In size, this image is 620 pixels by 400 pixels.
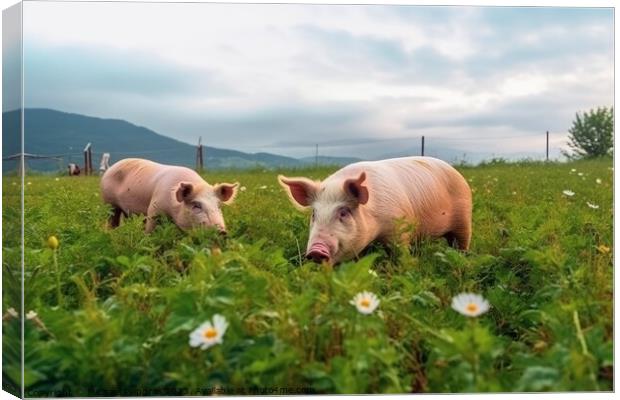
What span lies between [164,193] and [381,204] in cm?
153

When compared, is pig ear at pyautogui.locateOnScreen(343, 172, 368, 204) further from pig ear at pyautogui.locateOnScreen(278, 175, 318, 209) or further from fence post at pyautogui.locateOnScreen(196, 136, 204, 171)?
fence post at pyautogui.locateOnScreen(196, 136, 204, 171)

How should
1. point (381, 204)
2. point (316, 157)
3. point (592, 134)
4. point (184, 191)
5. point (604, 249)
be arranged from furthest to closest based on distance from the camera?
point (184, 191), point (381, 204), point (316, 157), point (592, 134), point (604, 249)

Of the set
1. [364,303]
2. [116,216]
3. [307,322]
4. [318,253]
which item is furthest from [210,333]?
[116,216]

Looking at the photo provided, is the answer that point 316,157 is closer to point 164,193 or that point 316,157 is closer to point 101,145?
point 101,145

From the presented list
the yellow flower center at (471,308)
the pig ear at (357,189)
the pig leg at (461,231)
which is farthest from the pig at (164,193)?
the yellow flower center at (471,308)

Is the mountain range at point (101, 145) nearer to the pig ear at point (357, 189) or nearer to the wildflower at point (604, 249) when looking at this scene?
the pig ear at point (357, 189)

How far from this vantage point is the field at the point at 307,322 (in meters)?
2.54

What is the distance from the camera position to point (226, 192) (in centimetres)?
494

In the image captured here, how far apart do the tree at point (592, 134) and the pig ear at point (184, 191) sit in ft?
7.09

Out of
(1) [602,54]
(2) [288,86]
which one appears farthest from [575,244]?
(2) [288,86]

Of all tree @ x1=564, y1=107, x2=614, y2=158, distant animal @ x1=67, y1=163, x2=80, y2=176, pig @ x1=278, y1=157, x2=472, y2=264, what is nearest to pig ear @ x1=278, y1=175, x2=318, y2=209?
pig @ x1=278, y1=157, x2=472, y2=264

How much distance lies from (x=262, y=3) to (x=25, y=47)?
2.93ft

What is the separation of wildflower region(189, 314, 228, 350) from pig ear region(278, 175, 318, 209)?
1.81m

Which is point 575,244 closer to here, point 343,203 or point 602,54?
point 602,54
